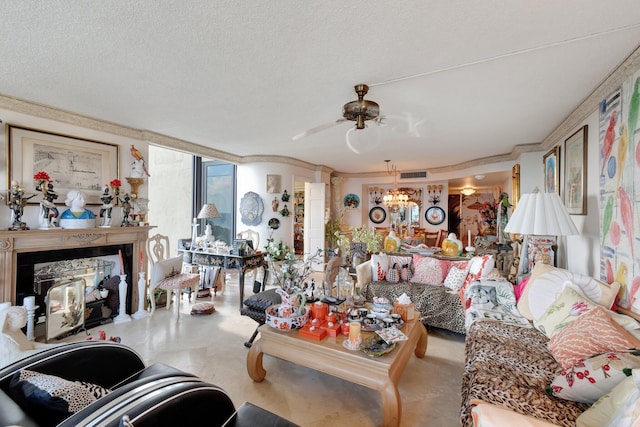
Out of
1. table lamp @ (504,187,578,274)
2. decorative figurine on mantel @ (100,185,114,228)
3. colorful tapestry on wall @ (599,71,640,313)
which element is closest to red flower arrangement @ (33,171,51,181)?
decorative figurine on mantel @ (100,185,114,228)

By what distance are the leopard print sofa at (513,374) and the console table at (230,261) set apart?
9.22ft

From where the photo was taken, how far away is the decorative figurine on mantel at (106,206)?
10.7ft

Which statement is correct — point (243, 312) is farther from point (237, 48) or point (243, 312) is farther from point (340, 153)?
point (340, 153)

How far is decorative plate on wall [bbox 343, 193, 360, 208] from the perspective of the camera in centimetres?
789

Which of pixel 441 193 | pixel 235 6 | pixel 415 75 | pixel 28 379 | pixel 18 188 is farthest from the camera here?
pixel 441 193

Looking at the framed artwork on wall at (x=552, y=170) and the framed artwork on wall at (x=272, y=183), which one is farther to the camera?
the framed artwork on wall at (x=272, y=183)

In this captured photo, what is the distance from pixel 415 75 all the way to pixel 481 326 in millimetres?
2068

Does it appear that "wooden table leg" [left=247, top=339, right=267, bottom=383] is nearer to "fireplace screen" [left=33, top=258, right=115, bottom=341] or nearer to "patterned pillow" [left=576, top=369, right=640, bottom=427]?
"patterned pillow" [left=576, top=369, right=640, bottom=427]

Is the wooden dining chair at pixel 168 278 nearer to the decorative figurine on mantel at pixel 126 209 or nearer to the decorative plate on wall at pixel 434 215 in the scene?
the decorative figurine on mantel at pixel 126 209

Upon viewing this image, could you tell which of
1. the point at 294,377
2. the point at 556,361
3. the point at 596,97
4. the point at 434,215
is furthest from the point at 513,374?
the point at 434,215

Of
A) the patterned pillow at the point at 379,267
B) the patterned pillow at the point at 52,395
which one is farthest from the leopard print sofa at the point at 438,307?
the patterned pillow at the point at 52,395

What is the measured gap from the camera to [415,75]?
2.14m

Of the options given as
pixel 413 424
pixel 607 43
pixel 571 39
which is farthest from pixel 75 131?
pixel 607 43

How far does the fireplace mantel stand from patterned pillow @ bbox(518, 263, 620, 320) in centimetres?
438
